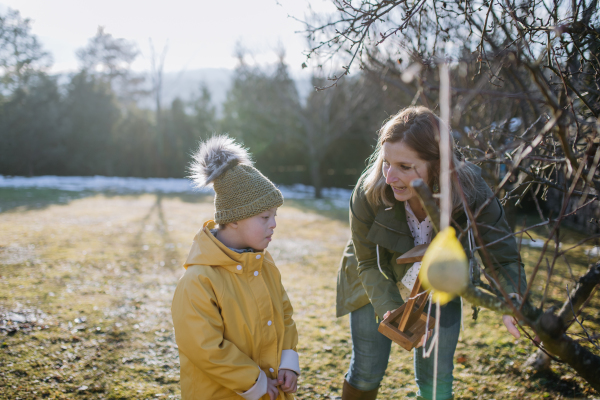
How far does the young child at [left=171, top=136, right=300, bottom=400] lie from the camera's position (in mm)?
1849

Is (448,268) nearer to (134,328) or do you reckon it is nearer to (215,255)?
(215,255)

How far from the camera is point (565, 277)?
6273mm

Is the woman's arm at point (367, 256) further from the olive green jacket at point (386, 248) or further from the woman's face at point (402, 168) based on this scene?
the woman's face at point (402, 168)

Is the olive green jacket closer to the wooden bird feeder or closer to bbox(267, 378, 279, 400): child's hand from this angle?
the wooden bird feeder

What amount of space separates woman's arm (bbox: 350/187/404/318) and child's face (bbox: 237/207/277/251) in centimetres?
53

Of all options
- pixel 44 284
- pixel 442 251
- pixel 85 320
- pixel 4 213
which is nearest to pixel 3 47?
pixel 4 213

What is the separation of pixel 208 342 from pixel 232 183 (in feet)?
2.72

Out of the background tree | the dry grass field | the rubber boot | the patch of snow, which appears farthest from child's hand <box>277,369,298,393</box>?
the background tree

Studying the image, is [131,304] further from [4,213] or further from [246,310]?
[4,213]

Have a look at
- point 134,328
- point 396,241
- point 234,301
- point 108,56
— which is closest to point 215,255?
point 234,301

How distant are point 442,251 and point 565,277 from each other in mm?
6594

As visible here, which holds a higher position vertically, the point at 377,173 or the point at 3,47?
the point at 3,47

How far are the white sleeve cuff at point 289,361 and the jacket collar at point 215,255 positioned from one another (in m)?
0.54

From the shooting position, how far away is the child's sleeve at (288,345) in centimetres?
210
